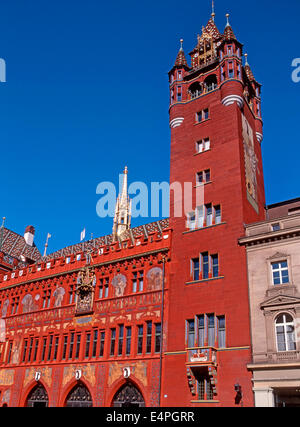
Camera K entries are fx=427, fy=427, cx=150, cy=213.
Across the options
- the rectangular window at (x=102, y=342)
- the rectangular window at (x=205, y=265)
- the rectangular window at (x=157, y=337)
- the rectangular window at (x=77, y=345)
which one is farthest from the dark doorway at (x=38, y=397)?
the rectangular window at (x=205, y=265)

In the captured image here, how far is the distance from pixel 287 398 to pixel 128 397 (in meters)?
12.0

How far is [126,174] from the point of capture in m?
77.9

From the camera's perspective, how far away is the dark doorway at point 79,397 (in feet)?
116

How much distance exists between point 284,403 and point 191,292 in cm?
967

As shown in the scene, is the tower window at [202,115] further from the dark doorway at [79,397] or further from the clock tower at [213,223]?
the dark doorway at [79,397]

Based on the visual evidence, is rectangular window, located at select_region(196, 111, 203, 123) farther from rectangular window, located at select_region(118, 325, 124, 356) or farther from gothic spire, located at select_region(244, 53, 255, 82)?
rectangular window, located at select_region(118, 325, 124, 356)

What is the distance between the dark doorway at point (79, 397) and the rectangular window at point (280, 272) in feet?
60.0

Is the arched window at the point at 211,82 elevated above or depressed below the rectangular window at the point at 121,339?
above

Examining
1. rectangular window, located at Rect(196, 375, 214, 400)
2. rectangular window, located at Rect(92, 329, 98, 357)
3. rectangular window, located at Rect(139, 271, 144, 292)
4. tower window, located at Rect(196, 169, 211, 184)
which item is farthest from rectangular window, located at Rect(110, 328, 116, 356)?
tower window, located at Rect(196, 169, 211, 184)

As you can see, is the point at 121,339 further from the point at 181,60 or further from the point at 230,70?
the point at 181,60

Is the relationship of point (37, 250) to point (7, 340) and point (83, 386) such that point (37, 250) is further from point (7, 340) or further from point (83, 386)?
point (83, 386)

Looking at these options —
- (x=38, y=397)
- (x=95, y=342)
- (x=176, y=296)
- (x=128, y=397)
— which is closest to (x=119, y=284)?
(x=95, y=342)

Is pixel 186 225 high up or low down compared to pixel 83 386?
up

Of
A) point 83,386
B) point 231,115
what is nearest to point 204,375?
point 83,386
